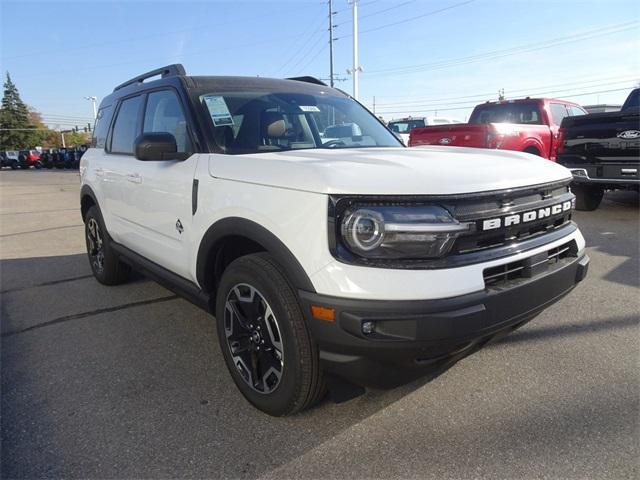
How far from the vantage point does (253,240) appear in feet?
7.59

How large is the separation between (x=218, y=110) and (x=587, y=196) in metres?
7.40

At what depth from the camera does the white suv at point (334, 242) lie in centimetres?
190

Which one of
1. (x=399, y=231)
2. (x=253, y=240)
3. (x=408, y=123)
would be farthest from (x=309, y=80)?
(x=408, y=123)

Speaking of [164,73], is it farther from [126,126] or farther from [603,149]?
[603,149]

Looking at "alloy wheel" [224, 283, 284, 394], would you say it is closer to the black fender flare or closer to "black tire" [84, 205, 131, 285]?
the black fender flare

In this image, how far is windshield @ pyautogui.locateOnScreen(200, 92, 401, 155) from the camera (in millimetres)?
2879

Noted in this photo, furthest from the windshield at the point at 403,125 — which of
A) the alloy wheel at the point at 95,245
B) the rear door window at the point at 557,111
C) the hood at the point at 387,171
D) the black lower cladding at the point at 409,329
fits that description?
the black lower cladding at the point at 409,329

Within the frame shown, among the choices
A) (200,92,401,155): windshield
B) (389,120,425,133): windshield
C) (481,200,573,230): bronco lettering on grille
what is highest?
(389,120,425,133): windshield

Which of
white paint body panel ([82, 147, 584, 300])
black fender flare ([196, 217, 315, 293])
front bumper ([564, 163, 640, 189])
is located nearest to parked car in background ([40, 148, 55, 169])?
front bumper ([564, 163, 640, 189])

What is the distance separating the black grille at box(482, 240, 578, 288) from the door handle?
258 centimetres

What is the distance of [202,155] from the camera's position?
2.75 meters

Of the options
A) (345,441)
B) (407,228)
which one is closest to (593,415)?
(345,441)

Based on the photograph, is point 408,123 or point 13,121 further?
point 13,121

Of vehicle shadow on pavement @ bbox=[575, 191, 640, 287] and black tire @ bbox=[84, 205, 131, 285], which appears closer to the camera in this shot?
black tire @ bbox=[84, 205, 131, 285]
